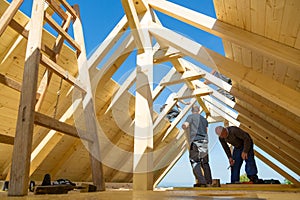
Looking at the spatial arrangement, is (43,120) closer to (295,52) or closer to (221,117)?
(295,52)

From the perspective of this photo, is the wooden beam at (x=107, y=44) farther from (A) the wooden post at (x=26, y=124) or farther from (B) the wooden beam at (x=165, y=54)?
(A) the wooden post at (x=26, y=124)

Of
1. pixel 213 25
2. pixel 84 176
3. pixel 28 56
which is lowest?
pixel 84 176

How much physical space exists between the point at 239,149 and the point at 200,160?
0.58m

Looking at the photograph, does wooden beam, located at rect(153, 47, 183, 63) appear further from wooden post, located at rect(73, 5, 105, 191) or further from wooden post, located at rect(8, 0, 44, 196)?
wooden post, located at rect(8, 0, 44, 196)

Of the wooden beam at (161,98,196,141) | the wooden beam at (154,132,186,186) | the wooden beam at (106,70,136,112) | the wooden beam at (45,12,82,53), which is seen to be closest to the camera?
the wooden beam at (45,12,82,53)

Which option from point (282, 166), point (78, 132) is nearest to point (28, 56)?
point (78, 132)

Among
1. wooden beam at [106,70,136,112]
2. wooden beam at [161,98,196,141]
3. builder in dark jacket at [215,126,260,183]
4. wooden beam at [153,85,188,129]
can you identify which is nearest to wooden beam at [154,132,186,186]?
wooden beam at [161,98,196,141]

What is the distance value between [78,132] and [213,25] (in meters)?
1.46

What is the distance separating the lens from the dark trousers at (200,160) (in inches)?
155

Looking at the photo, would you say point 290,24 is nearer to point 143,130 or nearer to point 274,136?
point 143,130

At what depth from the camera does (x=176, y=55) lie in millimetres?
3611

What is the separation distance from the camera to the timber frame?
187cm

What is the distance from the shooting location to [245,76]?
242 centimetres

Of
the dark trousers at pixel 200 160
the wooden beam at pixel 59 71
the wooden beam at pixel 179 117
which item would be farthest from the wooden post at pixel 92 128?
the wooden beam at pixel 179 117
